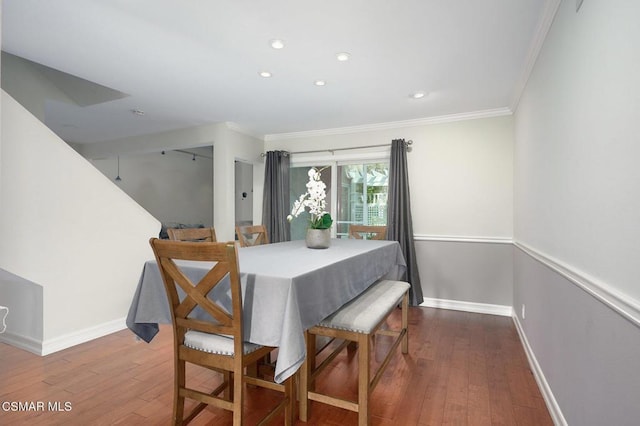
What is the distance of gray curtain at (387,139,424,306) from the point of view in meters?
3.93

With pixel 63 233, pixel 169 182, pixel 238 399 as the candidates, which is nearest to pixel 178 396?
pixel 238 399

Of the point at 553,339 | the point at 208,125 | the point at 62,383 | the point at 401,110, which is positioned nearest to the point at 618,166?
the point at 553,339

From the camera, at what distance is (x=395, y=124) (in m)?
4.18

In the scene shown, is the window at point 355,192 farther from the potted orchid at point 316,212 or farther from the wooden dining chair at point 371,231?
the potted orchid at point 316,212

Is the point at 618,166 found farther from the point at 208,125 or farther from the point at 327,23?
the point at 208,125

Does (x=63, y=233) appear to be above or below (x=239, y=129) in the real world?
below

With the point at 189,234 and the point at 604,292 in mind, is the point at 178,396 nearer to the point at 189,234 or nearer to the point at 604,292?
Result: the point at 189,234

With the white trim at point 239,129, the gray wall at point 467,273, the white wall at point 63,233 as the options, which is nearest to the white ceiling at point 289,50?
the white trim at point 239,129

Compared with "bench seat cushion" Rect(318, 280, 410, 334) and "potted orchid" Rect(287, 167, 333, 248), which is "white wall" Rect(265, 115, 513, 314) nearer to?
"bench seat cushion" Rect(318, 280, 410, 334)

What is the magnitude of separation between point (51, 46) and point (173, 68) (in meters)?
0.81

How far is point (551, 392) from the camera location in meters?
1.82

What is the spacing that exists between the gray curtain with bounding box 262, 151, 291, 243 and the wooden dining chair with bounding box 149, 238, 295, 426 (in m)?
3.16

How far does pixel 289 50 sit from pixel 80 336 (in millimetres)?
2871

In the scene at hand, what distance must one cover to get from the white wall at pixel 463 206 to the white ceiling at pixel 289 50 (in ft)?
1.16
